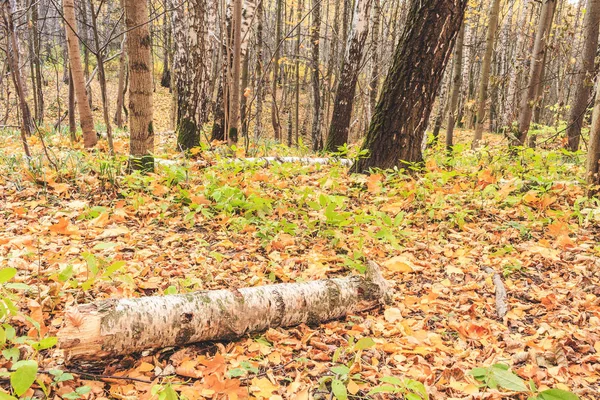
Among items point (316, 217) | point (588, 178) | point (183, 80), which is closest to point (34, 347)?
point (316, 217)

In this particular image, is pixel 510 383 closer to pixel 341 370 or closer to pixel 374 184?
pixel 341 370

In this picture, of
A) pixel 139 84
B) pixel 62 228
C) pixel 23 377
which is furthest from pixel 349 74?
pixel 23 377

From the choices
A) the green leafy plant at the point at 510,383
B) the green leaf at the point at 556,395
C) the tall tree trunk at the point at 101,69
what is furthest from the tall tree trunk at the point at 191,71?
the green leaf at the point at 556,395

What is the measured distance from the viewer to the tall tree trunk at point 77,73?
551 cm

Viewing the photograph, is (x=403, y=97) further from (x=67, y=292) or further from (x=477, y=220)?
(x=67, y=292)

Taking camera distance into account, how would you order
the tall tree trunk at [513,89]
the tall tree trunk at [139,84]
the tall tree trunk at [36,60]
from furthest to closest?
the tall tree trunk at [36,60]
the tall tree trunk at [513,89]
the tall tree trunk at [139,84]

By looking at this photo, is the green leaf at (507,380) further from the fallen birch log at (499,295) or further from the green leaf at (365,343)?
the fallen birch log at (499,295)

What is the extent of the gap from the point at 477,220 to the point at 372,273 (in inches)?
70.9

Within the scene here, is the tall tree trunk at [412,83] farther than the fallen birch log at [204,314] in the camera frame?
Yes

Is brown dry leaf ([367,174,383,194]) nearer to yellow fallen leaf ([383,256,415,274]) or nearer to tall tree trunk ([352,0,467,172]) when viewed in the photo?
tall tree trunk ([352,0,467,172])

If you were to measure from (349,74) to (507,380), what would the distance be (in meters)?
6.75

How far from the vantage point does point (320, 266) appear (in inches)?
120

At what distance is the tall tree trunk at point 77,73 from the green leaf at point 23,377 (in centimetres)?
499

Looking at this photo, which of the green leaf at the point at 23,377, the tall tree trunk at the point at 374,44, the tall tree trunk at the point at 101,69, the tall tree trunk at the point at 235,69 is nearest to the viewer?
the green leaf at the point at 23,377
